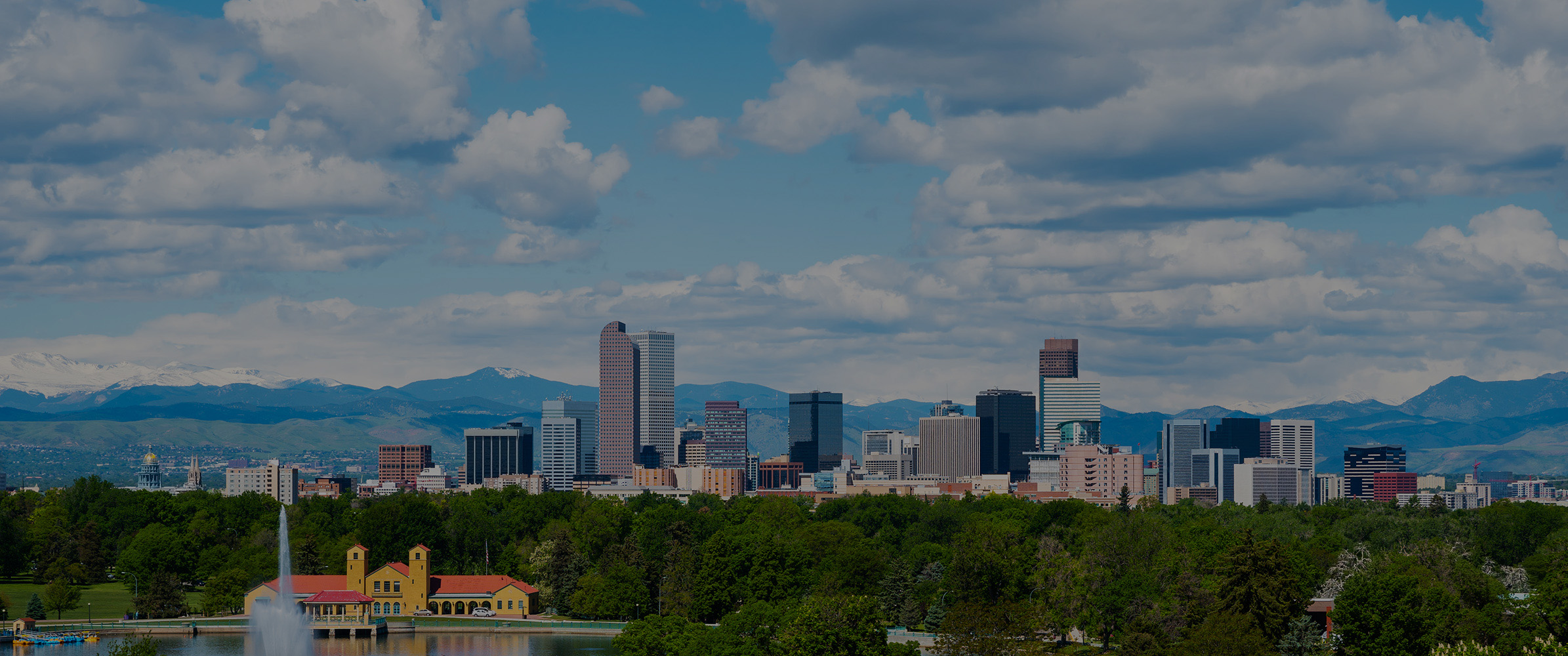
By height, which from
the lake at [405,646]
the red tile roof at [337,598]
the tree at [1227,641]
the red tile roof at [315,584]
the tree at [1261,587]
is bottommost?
the lake at [405,646]

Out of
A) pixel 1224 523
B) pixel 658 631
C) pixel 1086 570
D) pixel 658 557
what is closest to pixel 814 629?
pixel 658 631

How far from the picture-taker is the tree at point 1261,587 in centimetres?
7106

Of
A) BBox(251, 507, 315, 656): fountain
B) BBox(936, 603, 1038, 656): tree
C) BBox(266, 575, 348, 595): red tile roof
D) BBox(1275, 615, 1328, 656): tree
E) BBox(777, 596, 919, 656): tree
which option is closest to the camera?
BBox(777, 596, 919, 656): tree

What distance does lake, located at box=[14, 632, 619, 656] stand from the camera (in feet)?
305

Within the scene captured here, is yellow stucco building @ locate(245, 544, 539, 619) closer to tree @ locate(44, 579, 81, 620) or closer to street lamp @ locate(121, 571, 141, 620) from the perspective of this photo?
street lamp @ locate(121, 571, 141, 620)

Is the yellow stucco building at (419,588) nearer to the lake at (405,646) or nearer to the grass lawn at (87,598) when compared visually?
the lake at (405,646)

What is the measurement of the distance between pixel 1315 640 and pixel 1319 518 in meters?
70.4

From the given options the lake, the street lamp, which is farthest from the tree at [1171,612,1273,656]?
the street lamp

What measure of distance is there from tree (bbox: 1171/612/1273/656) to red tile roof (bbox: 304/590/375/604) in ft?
215

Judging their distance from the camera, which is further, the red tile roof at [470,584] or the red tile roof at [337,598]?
the red tile roof at [470,584]

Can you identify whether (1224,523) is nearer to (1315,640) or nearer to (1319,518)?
(1319,518)

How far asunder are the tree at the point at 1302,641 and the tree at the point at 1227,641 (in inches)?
59.6

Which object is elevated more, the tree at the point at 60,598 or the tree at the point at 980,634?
the tree at the point at 980,634

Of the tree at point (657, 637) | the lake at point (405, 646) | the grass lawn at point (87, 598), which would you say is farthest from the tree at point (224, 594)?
the tree at point (657, 637)
